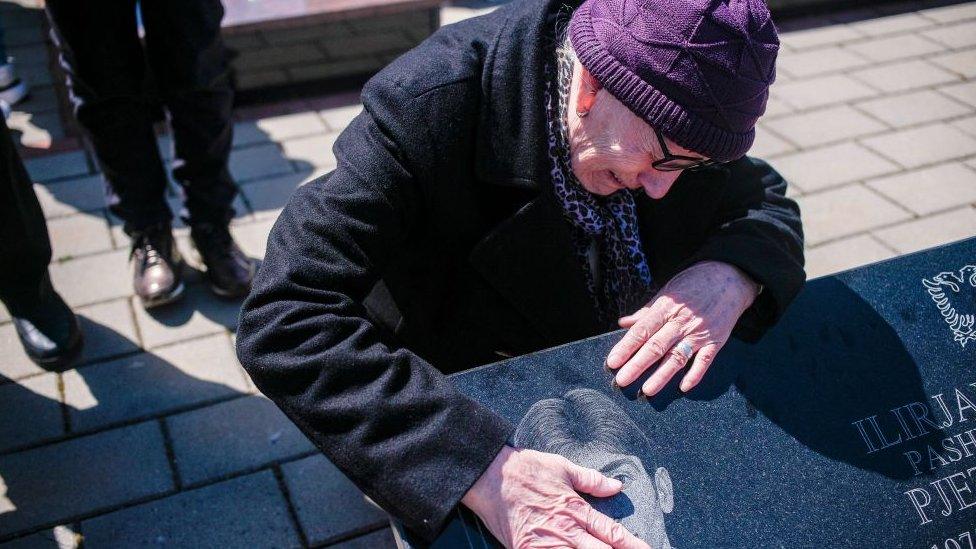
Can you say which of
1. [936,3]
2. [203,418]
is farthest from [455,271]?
[936,3]

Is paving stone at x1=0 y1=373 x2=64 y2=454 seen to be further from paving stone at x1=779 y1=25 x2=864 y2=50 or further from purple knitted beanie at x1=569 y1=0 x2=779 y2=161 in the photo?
paving stone at x1=779 y1=25 x2=864 y2=50

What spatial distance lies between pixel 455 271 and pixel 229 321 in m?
1.39

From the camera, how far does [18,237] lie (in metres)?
2.28

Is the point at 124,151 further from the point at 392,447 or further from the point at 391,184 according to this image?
the point at 392,447

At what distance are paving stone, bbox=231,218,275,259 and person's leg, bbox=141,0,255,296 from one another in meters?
0.21

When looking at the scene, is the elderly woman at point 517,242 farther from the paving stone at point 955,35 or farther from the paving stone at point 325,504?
the paving stone at point 955,35

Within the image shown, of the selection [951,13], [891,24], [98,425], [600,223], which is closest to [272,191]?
[98,425]

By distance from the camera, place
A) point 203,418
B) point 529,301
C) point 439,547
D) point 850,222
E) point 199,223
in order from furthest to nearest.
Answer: point 850,222 → point 199,223 → point 203,418 → point 529,301 → point 439,547

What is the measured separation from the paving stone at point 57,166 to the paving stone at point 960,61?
4582mm

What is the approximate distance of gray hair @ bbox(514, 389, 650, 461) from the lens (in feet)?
4.18

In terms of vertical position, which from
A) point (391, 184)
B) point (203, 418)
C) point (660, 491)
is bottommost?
point (203, 418)

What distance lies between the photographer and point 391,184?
1385mm

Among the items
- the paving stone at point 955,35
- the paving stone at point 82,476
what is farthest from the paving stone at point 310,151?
the paving stone at point 955,35

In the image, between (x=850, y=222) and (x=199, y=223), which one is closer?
(x=199, y=223)
